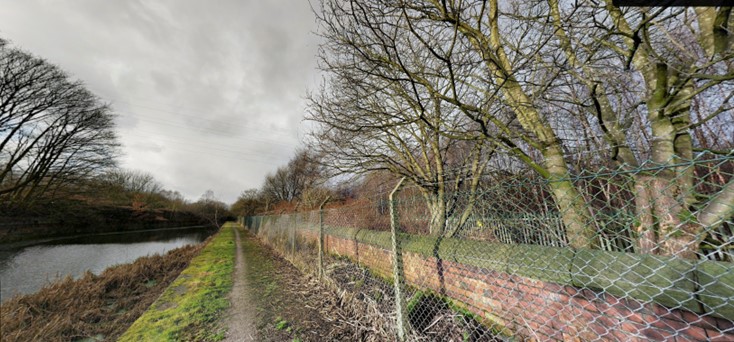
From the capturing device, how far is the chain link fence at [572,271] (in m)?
1.54

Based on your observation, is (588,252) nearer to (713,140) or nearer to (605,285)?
(605,285)

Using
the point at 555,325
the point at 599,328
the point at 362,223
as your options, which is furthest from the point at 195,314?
the point at 599,328

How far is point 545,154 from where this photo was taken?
154 inches

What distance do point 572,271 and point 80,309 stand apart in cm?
762

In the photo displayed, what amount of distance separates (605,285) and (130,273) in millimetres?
Answer: 10504

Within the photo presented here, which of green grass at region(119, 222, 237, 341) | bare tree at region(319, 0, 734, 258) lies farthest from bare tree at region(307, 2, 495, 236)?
green grass at region(119, 222, 237, 341)

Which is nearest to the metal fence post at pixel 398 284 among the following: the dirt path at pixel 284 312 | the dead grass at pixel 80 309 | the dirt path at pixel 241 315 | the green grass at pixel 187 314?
the dirt path at pixel 284 312

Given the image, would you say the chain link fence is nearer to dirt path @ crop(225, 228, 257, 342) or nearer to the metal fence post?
the metal fence post

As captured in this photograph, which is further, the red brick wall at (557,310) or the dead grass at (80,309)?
the dead grass at (80,309)

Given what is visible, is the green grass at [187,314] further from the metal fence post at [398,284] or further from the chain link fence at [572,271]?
the metal fence post at [398,284]

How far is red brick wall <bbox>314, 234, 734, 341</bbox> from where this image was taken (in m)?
1.59

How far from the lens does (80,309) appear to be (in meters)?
4.52

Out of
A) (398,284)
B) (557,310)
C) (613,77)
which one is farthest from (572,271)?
(613,77)

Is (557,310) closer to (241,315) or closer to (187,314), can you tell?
(241,315)
